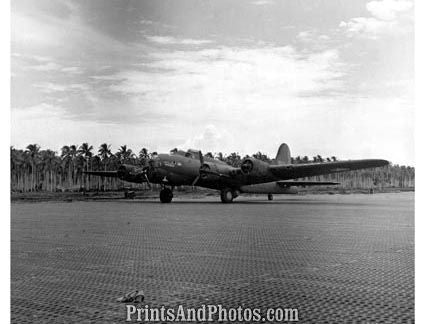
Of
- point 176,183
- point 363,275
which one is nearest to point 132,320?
point 363,275

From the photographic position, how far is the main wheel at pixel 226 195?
32.9m

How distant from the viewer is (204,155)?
1316 inches

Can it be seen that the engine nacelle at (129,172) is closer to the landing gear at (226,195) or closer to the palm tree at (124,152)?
the palm tree at (124,152)

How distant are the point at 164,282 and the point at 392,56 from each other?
6058 mm

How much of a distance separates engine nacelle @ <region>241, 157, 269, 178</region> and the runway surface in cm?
1760

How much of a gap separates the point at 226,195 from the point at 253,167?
Result: 3078 millimetres

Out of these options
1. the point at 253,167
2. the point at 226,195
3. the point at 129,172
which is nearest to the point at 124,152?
the point at 253,167

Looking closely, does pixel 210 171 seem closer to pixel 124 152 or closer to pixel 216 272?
pixel 124 152

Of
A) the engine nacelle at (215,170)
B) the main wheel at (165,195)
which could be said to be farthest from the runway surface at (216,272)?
the engine nacelle at (215,170)

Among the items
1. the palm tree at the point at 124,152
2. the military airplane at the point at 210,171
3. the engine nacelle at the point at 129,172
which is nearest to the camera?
the palm tree at the point at 124,152

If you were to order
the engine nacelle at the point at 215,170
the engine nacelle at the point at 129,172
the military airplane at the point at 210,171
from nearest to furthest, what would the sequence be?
1. the military airplane at the point at 210,171
2. the engine nacelle at the point at 215,170
3. the engine nacelle at the point at 129,172

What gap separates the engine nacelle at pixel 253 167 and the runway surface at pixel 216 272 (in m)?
17.6

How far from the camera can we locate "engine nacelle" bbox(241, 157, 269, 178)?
3131cm

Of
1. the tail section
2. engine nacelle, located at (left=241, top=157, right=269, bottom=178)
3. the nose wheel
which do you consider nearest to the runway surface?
engine nacelle, located at (left=241, top=157, right=269, bottom=178)
